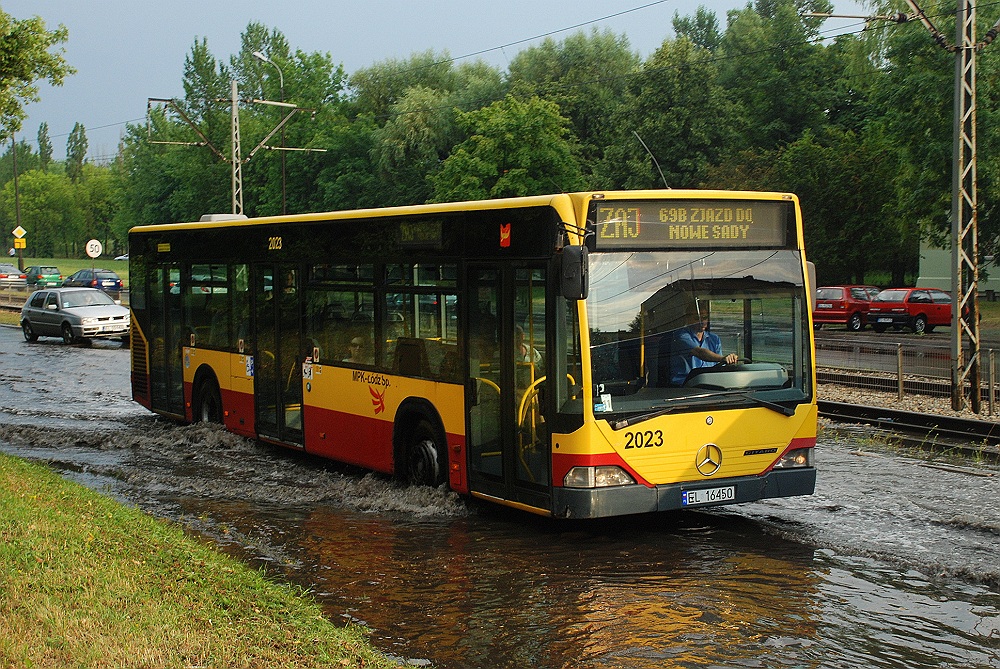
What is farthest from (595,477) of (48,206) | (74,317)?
(48,206)

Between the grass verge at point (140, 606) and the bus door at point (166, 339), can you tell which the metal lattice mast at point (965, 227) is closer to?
the bus door at point (166, 339)

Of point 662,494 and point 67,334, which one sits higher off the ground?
point 67,334

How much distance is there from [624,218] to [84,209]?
139 metres

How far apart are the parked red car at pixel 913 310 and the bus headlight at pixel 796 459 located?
1356 inches

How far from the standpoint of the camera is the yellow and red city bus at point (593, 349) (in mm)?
9422

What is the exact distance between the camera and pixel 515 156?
6297 cm

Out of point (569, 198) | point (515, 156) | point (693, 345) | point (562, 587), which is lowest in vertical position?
point (562, 587)

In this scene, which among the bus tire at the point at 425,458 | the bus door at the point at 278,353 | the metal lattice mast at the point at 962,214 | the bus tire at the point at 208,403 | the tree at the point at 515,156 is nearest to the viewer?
the bus tire at the point at 425,458

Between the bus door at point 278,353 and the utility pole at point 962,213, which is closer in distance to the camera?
the bus door at point 278,353

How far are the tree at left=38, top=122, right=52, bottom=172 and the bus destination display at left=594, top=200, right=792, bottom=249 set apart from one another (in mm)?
192717

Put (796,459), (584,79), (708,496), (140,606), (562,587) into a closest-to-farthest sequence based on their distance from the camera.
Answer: (140,606) → (562,587) → (708,496) → (796,459) → (584,79)

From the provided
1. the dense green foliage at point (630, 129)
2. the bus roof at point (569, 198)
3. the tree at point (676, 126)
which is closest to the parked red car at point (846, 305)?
the dense green foliage at point (630, 129)

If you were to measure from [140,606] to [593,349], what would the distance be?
3899mm

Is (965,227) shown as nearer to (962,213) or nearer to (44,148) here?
(962,213)
